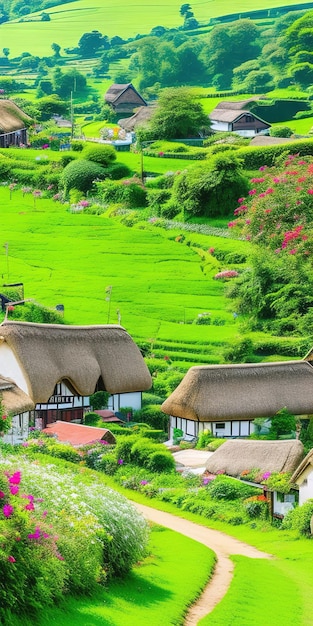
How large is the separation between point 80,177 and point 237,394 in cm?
4002

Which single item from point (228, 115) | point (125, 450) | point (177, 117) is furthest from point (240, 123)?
point (125, 450)

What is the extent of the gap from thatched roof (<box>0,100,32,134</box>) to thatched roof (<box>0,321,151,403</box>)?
163ft

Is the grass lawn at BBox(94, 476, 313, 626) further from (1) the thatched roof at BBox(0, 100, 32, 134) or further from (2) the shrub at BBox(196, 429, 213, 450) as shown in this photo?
(1) the thatched roof at BBox(0, 100, 32, 134)

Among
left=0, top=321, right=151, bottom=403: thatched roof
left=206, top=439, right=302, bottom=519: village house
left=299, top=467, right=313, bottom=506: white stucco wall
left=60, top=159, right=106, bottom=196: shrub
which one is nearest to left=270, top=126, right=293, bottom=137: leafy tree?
left=60, top=159, right=106, bottom=196: shrub

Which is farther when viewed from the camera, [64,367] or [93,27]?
[93,27]

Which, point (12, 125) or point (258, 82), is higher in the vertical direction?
point (258, 82)

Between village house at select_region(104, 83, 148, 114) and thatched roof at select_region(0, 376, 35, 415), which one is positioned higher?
village house at select_region(104, 83, 148, 114)

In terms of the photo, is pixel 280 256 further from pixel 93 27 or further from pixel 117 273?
pixel 93 27

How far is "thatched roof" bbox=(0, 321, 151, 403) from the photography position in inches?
2149

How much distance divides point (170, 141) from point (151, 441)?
57.8 m

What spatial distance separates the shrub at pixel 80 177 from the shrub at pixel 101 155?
242 cm

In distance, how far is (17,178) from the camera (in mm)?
95062

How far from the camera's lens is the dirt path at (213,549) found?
29.9 m

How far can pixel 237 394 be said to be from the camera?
53.9 meters
